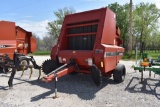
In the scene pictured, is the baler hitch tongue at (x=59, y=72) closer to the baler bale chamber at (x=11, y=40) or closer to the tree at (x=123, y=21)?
the baler bale chamber at (x=11, y=40)

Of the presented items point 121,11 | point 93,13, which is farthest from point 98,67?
point 121,11

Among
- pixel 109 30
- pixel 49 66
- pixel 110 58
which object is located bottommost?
pixel 49 66

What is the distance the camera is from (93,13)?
6.90m

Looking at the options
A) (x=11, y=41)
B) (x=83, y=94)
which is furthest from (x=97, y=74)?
(x=11, y=41)

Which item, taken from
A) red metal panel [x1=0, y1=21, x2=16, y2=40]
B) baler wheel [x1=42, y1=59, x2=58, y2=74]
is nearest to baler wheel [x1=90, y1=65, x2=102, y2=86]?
baler wheel [x1=42, y1=59, x2=58, y2=74]

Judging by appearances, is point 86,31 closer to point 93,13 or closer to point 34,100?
point 93,13

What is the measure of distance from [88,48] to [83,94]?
2.10 meters

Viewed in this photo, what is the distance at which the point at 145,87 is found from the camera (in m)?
6.57

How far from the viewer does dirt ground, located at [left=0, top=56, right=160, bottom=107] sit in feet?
Result: 16.2

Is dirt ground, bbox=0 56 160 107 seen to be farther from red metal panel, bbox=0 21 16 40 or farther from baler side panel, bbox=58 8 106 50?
→ red metal panel, bbox=0 21 16 40

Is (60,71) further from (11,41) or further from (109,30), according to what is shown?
(11,41)

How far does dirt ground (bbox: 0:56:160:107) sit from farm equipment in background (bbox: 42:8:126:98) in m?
0.46

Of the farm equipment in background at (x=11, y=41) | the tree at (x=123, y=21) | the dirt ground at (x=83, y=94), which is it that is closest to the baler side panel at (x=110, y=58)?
the dirt ground at (x=83, y=94)

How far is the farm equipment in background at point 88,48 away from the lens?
6184mm
